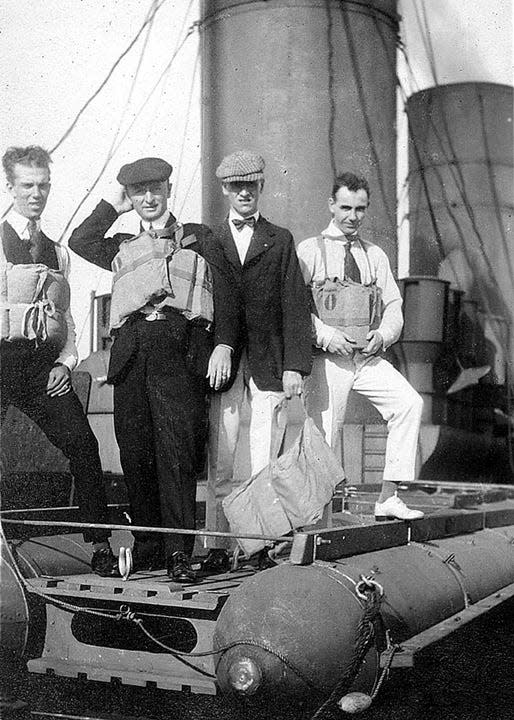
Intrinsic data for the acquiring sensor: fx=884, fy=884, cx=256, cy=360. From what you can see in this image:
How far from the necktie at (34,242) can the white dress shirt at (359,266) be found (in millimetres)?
1479

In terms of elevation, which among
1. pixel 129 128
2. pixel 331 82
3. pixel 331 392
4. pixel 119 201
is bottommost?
pixel 331 392

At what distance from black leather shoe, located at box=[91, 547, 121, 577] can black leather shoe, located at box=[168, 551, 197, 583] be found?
0.30m

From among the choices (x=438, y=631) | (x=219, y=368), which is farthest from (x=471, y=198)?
(x=438, y=631)

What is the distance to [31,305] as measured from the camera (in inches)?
190

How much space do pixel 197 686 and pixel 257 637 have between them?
44cm

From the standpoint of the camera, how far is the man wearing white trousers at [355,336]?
4938 millimetres

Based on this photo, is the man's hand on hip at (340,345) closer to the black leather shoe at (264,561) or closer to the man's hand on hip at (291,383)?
the man's hand on hip at (291,383)

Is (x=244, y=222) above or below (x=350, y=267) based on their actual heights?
above

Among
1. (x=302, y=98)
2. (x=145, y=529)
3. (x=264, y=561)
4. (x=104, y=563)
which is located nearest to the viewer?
(x=145, y=529)

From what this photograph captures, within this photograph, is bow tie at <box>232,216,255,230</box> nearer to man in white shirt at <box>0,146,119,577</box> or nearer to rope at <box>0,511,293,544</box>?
man in white shirt at <box>0,146,119,577</box>

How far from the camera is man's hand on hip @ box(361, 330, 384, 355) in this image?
503 centimetres

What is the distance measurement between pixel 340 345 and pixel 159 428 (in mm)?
1139

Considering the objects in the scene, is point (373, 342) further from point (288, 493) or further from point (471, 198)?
point (471, 198)

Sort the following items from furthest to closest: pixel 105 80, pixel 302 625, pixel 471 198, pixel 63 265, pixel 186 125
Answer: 1. pixel 471 198
2. pixel 186 125
3. pixel 105 80
4. pixel 63 265
5. pixel 302 625
